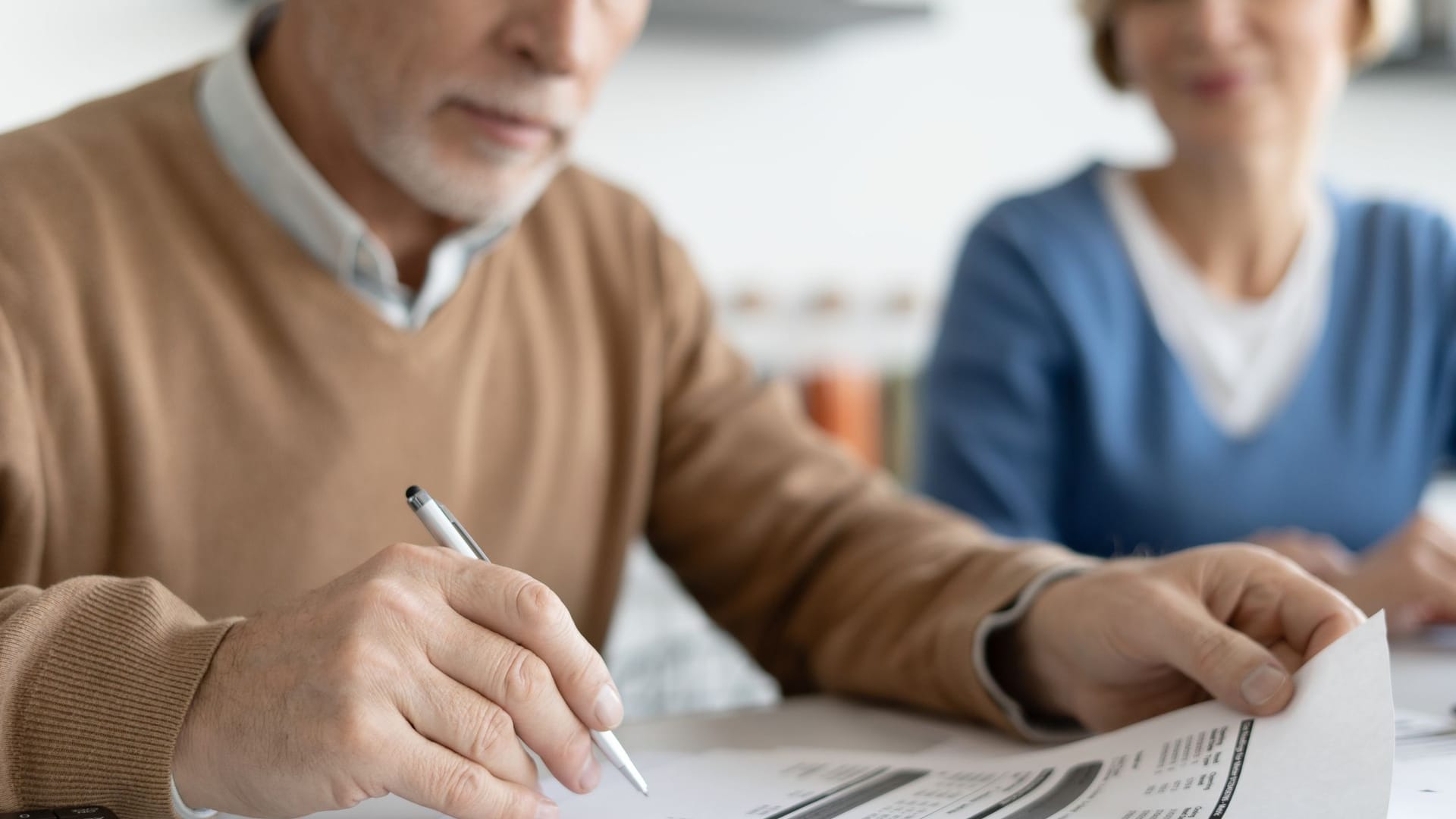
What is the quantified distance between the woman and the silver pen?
32.6 inches

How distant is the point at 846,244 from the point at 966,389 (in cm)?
148

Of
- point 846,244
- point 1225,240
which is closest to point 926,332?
point 846,244

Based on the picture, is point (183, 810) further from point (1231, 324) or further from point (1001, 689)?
point (1231, 324)

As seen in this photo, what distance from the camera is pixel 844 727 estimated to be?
86 cm

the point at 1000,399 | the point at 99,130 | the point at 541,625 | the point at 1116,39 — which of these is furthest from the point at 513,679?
the point at 1116,39

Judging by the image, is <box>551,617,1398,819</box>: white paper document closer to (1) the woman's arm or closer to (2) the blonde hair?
(1) the woman's arm

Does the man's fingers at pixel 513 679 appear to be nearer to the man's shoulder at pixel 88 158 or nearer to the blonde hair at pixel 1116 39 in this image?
the man's shoulder at pixel 88 158

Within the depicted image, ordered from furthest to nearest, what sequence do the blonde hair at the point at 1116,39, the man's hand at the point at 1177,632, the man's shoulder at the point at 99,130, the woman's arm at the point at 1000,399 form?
the blonde hair at the point at 1116,39
the woman's arm at the point at 1000,399
the man's shoulder at the point at 99,130
the man's hand at the point at 1177,632

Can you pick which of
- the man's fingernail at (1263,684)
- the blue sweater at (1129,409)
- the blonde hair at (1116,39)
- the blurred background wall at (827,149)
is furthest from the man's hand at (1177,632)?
the blurred background wall at (827,149)

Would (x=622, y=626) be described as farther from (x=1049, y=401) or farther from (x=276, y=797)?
(x=276, y=797)

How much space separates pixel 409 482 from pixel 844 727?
0.36 metres

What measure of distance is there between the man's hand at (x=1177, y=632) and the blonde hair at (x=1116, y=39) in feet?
3.04

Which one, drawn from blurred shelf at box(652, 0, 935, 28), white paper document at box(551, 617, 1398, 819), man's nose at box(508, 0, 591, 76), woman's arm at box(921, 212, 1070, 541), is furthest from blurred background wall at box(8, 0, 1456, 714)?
white paper document at box(551, 617, 1398, 819)

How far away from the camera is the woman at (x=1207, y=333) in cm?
140
